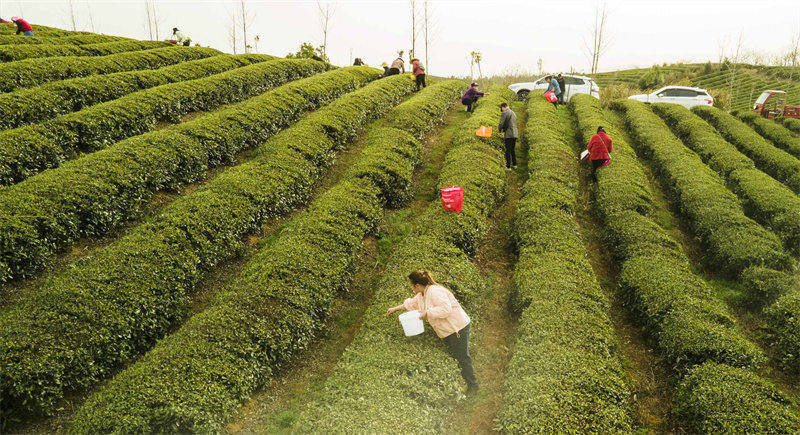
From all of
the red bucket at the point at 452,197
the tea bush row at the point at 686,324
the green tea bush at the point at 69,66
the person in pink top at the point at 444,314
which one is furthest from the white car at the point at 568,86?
the person in pink top at the point at 444,314

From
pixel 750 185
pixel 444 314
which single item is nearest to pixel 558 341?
pixel 444 314

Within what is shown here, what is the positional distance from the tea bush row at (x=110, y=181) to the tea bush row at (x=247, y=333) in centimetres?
339

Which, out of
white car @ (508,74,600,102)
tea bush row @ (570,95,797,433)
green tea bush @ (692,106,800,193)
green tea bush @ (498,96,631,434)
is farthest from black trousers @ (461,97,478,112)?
green tea bush @ (692,106,800,193)

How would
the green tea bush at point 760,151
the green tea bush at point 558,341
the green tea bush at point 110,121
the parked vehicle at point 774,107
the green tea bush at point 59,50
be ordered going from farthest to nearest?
the parked vehicle at point 774,107 < the green tea bush at point 59,50 < the green tea bush at point 760,151 < the green tea bush at point 110,121 < the green tea bush at point 558,341

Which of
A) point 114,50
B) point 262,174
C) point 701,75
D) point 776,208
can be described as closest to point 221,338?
point 262,174

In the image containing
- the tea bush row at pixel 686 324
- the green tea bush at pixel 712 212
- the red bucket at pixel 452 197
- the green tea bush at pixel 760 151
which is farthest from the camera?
the green tea bush at pixel 760 151

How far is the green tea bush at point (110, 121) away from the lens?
1010 centimetres

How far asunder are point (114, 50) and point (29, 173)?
15.3 m

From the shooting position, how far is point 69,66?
1631 cm

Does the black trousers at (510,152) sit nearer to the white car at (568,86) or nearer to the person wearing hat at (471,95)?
the person wearing hat at (471,95)

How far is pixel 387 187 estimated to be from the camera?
12.0 meters

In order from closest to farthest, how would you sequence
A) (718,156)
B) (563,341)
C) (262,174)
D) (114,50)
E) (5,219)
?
(563,341) < (5,219) < (262,174) < (718,156) < (114,50)

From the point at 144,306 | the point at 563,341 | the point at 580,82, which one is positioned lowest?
the point at 563,341

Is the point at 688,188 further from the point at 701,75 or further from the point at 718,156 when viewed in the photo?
the point at 701,75
